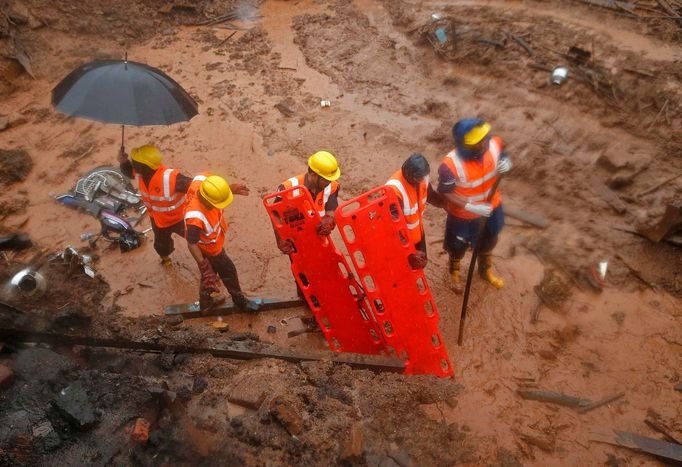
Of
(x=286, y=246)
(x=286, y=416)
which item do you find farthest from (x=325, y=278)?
(x=286, y=416)

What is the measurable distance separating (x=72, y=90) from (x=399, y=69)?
6939 mm

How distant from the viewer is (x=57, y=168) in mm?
7910

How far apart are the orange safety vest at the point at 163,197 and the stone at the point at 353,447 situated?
3363 mm

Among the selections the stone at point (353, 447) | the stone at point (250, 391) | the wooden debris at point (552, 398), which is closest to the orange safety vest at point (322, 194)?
the stone at point (250, 391)

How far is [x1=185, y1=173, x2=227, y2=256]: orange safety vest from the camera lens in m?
4.75

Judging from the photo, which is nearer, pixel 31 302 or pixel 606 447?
pixel 606 447

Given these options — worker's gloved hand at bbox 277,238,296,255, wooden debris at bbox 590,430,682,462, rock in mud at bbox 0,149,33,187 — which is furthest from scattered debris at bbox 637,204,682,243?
rock in mud at bbox 0,149,33,187

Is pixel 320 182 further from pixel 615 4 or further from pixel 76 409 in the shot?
pixel 615 4

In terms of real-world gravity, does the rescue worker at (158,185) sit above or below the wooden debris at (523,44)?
above

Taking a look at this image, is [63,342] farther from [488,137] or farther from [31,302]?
[488,137]

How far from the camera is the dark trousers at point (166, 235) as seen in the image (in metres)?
5.71

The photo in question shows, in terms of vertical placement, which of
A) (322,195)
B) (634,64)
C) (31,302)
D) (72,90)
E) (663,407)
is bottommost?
(663,407)

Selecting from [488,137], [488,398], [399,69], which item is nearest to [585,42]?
[399,69]

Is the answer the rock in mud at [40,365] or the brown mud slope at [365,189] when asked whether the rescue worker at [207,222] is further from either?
the rock in mud at [40,365]
